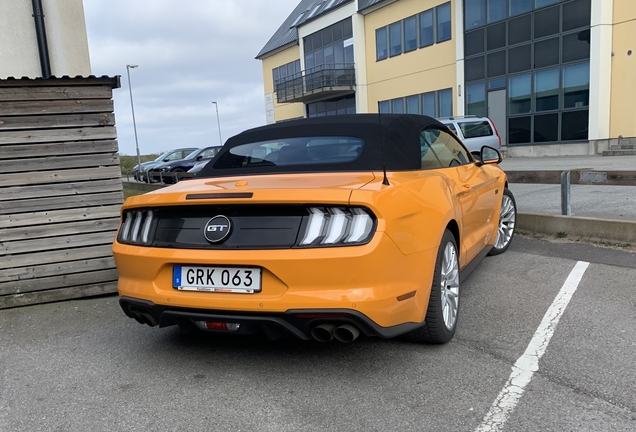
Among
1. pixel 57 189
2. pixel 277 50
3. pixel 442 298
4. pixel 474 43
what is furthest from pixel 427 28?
pixel 442 298

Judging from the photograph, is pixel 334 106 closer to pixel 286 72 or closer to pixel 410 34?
pixel 286 72

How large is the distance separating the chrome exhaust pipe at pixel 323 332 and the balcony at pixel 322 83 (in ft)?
96.8

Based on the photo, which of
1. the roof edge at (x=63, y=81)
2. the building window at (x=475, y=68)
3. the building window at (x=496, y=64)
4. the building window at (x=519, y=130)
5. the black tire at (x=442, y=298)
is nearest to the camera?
the black tire at (x=442, y=298)

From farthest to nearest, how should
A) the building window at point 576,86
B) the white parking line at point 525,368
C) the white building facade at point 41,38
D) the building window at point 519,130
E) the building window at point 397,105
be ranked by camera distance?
the building window at point 397,105, the building window at point 519,130, the building window at point 576,86, the white building facade at point 41,38, the white parking line at point 525,368

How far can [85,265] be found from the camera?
4887 mm

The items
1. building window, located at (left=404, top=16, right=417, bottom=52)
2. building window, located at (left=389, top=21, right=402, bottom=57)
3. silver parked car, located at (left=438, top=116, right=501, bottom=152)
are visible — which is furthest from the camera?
building window, located at (left=389, top=21, right=402, bottom=57)

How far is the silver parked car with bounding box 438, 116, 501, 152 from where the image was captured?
14.0 meters

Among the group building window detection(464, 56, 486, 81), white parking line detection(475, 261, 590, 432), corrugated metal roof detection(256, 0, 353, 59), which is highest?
corrugated metal roof detection(256, 0, 353, 59)

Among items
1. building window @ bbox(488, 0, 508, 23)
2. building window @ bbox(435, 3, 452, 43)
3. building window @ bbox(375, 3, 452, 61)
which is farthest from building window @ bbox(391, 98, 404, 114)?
building window @ bbox(488, 0, 508, 23)

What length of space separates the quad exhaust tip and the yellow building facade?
1392 cm

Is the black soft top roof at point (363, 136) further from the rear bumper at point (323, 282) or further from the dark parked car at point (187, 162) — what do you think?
the dark parked car at point (187, 162)

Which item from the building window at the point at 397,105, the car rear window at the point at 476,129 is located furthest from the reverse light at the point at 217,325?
the building window at the point at 397,105

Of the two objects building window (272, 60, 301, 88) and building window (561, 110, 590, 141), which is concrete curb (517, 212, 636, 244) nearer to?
building window (561, 110, 590, 141)

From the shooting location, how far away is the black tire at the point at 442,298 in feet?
10.1
